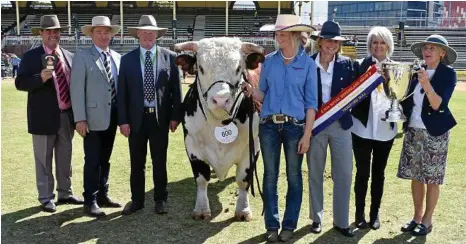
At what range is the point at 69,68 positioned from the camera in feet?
18.1

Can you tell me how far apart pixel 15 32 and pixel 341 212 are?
44.5m

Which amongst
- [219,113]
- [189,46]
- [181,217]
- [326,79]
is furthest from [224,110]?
[181,217]

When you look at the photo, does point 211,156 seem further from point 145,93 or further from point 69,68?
point 69,68

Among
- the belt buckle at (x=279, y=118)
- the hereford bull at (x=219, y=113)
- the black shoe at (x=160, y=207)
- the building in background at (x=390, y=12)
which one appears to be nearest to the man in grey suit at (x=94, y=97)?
the black shoe at (x=160, y=207)

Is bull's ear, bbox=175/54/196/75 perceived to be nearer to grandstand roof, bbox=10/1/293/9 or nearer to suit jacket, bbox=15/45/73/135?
suit jacket, bbox=15/45/73/135

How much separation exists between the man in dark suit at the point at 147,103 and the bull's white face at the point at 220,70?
2.13ft

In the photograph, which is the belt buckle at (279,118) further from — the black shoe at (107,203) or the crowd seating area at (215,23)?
the crowd seating area at (215,23)

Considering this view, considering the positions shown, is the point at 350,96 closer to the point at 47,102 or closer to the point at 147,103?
the point at 147,103

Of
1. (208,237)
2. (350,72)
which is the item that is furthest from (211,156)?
(350,72)

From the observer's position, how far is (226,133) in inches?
198

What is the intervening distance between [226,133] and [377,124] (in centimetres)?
150

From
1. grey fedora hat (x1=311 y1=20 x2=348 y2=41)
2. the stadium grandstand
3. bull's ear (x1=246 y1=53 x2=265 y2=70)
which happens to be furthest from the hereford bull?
the stadium grandstand

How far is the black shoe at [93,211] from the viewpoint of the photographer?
523 cm

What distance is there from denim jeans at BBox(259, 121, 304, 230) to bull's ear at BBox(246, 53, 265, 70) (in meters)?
0.78
